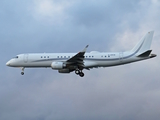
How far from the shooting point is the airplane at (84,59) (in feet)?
193

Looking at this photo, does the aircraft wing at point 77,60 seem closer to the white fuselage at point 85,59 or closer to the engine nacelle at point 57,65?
the engine nacelle at point 57,65

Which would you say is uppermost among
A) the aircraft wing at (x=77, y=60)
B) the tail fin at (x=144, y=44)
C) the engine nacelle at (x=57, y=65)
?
the tail fin at (x=144, y=44)

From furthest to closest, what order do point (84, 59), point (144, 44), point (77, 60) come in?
point (144, 44) < point (84, 59) < point (77, 60)

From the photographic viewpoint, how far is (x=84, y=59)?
6022 centimetres

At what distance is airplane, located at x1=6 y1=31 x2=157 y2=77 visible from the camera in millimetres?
58688

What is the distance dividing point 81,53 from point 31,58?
9.65m

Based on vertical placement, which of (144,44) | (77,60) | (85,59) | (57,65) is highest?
(144,44)

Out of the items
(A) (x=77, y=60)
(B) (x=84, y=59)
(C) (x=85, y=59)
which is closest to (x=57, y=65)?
(A) (x=77, y=60)

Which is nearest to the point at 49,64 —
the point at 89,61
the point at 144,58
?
the point at 89,61

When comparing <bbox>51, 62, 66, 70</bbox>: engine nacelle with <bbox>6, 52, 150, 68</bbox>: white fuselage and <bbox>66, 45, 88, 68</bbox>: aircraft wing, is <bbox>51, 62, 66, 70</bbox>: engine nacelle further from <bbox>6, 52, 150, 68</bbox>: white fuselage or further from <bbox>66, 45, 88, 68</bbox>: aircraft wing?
<bbox>6, 52, 150, 68</bbox>: white fuselage

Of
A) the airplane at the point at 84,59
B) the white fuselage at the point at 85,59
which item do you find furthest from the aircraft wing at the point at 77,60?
the white fuselage at the point at 85,59

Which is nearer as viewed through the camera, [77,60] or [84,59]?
[77,60]

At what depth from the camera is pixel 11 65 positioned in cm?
6406

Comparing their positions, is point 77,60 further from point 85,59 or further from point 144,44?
point 144,44
